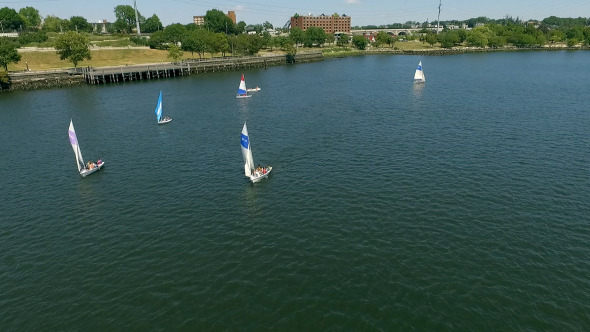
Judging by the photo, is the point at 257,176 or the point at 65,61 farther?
the point at 65,61

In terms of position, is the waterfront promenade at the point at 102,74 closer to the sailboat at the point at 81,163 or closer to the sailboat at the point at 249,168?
the sailboat at the point at 81,163

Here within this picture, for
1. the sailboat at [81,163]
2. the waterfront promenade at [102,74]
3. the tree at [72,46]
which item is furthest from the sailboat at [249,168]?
the tree at [72,46]

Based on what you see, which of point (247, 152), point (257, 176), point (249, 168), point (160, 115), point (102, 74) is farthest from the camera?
point (102, 74)

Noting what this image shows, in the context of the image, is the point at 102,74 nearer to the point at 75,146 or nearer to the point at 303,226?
the point at 75,146

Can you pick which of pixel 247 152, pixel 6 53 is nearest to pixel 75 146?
pixel 247 152

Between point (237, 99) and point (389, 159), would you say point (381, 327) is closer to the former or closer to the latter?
point (389, 159)

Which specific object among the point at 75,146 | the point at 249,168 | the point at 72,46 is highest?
the point at 72,46

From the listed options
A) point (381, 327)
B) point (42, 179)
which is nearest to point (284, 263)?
point (381, 327)

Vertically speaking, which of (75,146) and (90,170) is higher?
(75,146)

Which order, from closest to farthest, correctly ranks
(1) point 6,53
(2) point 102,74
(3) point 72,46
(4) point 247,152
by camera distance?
(4) point 247,152 < (1) point 6,53 < (2) point 102,74 < (3) point 72,46
